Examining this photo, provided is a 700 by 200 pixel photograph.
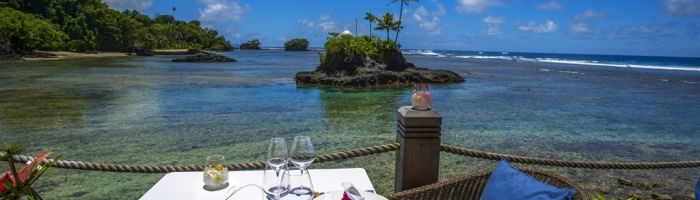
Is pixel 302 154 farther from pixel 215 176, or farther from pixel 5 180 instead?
pixel 5 180

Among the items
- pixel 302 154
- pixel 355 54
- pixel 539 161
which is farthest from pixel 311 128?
pixel 355 54

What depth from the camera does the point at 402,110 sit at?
10.9 ft

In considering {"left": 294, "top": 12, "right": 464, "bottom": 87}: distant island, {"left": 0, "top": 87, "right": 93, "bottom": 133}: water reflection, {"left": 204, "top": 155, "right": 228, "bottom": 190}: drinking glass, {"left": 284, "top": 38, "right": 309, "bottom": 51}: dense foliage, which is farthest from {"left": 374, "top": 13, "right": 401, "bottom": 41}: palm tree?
{"left": 284, "top": 38, "right": 309, "bottom": 51}: dense foliage

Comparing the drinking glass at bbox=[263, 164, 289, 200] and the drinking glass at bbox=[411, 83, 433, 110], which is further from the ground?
the drinking glass at bbox=[411, 83, 433, 110]

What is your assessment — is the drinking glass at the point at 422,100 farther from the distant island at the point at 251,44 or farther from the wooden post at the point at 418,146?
the distant island at the point at 251,44

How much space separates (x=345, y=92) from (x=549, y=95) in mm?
10162

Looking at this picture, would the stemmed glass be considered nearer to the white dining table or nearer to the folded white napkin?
the folded white napkin

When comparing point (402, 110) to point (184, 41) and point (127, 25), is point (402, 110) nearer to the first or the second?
point (127, 25)

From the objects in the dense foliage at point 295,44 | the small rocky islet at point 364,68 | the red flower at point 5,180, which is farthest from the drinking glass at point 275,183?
the dense foliage at point 295,44

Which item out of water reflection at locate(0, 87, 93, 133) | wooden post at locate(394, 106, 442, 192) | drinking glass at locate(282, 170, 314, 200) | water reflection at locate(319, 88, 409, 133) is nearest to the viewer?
drinking glass at locate(282, 170, 314, 200)

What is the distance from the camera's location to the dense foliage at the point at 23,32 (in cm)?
4947

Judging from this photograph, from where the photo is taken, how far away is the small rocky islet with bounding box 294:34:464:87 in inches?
1019

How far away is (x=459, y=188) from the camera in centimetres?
309

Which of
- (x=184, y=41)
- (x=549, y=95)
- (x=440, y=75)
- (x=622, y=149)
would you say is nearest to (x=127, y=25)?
(x=184, y=41)
